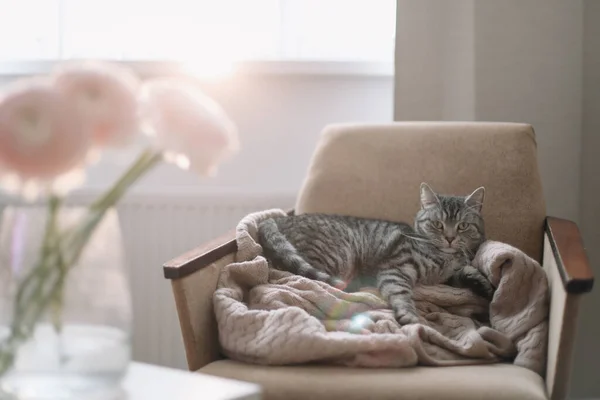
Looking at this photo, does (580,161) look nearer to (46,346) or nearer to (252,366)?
(252,366)

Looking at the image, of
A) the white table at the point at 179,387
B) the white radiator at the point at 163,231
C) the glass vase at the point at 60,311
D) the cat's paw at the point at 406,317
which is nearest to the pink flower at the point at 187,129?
the glass vase at the point at 60,311

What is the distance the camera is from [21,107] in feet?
2.65

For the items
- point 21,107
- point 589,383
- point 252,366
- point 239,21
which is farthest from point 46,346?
point 589,383

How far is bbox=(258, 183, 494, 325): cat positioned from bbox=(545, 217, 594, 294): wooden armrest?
7.9 inches

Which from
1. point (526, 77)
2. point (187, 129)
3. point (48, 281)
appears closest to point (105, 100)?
point (187, 129)

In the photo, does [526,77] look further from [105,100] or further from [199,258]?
[105,100]

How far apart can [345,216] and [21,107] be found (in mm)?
1385

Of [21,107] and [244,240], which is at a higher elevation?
[21,107]

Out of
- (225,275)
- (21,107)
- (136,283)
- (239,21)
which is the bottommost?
(136,283)

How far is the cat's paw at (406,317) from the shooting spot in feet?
5.79

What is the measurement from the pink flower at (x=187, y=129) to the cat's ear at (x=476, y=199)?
1241 millimetres

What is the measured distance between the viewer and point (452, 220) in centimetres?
201

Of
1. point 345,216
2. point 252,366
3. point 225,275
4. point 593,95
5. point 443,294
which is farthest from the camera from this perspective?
point 593,95

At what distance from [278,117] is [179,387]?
1639 mm
